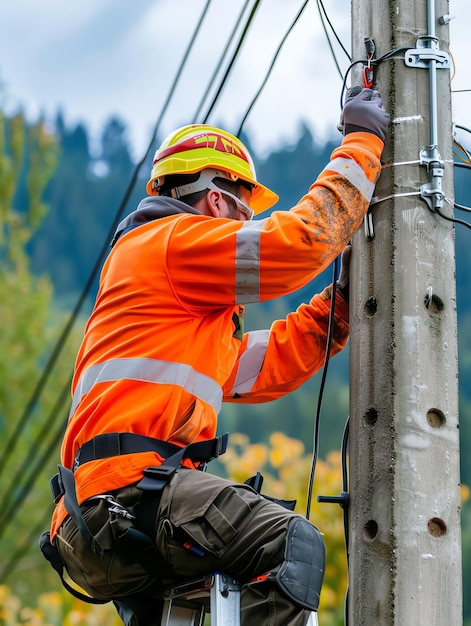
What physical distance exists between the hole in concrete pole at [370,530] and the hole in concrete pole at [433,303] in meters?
0.82

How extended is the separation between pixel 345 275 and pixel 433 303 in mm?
632

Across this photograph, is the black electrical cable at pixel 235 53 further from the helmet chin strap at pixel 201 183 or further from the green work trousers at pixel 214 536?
the green work trousers at pixel 214 536

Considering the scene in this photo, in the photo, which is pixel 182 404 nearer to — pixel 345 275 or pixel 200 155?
pixel 345 275

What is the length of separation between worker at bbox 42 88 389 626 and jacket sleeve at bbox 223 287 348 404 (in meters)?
0.62

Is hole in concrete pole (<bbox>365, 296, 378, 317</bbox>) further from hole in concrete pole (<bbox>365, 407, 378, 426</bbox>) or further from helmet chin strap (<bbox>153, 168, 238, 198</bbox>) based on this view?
helmet chin strap (<bbox>153, 168, 238, 198</bbox>)

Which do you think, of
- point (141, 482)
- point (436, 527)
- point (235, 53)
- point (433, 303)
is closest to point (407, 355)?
point (433, 303)

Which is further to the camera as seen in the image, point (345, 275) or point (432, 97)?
point (345, 275)

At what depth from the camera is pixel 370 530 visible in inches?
161

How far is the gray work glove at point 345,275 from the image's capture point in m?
4.63

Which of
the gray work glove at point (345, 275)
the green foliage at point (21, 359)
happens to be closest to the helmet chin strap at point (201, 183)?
the gray work glove at point (345, 275)

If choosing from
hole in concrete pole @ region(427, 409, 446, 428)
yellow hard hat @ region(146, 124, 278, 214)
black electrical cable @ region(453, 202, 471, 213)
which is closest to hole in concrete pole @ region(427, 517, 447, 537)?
hole in concrete pole @ region(427, 409, 446, 428)

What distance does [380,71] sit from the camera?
4.44 meters

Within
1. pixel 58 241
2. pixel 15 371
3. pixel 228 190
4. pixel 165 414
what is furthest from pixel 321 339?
pixel 58 241

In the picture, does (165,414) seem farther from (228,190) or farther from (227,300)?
(228,190)
